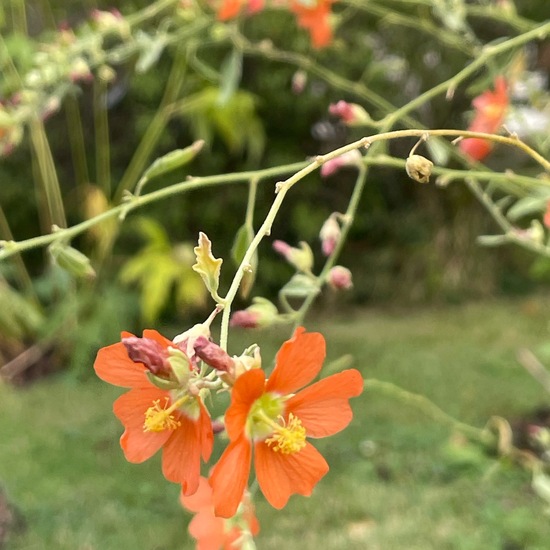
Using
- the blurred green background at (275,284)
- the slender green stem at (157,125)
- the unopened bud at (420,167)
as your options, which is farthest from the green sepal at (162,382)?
the slender green stem at (157,125)

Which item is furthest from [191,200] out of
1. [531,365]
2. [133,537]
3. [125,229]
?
[133,537]

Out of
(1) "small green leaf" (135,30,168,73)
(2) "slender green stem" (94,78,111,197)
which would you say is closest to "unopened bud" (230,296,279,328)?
(1) "small green leaf" (135,30,168,73)

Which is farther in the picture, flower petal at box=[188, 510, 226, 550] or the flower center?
flower petal at box=[188, 510, 226, 550]

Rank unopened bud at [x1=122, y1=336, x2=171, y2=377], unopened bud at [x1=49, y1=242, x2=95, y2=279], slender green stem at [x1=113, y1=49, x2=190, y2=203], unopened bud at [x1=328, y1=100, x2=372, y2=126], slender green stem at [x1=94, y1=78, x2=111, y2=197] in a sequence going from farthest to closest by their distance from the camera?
slender green stem at [x1=94, y1=78, x2=111, y2=197], slender green stem at [x1=113, y1=49, x2=190, y2=203], unopened bud at [x1=328, y1=100, x2=372, y2=126], unopened bud at [x1=49, y1=242, x2=95, y2=279], unopened bud at [x1=122, y1=336, x2=171, y2=377]

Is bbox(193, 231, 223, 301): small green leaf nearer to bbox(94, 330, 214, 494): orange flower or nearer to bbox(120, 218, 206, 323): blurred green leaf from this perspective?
bbox(94, 330, 214, 494): orange flower

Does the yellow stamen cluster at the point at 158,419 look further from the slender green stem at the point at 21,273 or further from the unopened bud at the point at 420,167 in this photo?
the slender green stem at the point at 21,273

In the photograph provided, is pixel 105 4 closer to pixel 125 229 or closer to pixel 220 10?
pixel 125 229

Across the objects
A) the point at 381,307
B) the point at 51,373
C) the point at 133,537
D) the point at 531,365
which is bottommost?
the point at 381,307
